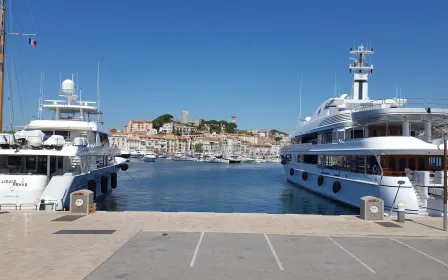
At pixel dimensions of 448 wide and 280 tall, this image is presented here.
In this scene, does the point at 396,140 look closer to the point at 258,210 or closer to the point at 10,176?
the point at 258,210

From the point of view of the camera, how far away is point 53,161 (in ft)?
98.4

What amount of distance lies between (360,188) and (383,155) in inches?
135

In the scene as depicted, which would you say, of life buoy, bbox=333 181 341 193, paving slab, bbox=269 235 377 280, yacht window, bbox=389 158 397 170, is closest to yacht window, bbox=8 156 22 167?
paving slab, bbox=269 235 377 280

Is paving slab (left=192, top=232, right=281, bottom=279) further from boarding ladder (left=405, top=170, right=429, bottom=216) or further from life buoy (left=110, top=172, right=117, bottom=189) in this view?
life buoy (left=110, top=172, right=117, bottom=189)

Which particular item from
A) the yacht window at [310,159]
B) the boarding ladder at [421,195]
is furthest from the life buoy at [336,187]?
the yacht window at [310,159]

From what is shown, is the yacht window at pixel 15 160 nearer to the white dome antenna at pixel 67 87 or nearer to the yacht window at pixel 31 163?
the yacht window at pixel 31 163

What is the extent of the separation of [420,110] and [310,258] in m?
18.1

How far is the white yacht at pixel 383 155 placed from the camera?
78.0 feet

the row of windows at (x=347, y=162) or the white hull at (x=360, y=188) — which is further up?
the row of windows at (x=347, y=162)

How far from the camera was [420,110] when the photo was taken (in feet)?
82.9

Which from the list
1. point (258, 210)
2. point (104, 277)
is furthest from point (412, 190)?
point (104, 277)

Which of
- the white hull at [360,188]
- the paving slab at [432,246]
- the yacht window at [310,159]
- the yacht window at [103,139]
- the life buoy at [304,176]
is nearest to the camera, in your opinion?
the paving slab at [432,246]

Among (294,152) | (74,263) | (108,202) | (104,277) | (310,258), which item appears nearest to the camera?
(104,277)

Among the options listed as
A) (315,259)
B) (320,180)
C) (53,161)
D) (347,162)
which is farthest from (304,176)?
(315,259)
